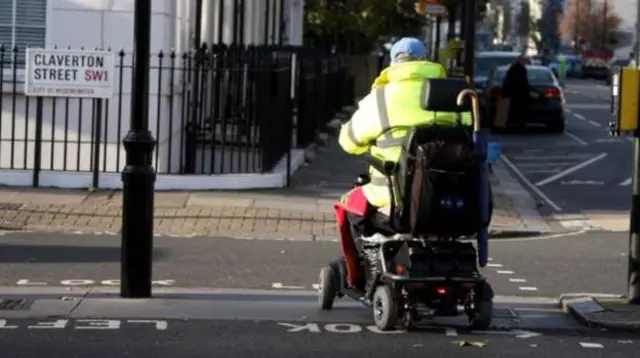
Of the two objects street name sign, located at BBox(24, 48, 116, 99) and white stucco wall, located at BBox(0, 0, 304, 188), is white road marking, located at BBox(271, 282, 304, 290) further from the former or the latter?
white stucco wall, located at BBox(0, 0, 304, 188)

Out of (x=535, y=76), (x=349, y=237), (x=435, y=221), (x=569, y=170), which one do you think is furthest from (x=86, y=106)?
(x=535, y=76)

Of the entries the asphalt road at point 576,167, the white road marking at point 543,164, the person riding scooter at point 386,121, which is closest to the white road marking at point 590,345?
the person riding scooter at point 386,121

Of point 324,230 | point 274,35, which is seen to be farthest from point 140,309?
point 274,35

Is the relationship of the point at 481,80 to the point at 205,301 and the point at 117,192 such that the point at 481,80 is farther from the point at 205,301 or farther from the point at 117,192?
the point at 205,301

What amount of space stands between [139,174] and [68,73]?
246 inches

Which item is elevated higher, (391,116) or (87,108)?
(391,116)

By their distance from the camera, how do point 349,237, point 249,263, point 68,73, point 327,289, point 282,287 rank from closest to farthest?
point 349,237 < point 327,289 < point 282,287 < point 249,263 < point 68,73

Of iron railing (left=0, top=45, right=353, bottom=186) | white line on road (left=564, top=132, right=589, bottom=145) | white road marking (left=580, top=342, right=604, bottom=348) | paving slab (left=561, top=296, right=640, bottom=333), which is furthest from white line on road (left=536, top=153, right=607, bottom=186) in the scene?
white road marking (left=580, top=342, right=604, bottom=348)

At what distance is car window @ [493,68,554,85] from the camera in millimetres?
31078

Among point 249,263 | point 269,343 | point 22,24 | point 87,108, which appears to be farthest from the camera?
point 22,24

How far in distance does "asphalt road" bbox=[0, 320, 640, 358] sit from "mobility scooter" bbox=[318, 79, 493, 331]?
24 centimetres

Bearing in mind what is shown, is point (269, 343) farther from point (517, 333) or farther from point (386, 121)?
point (517, 333)

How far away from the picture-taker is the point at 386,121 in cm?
843

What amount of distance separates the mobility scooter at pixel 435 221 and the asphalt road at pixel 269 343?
24 centimetres
